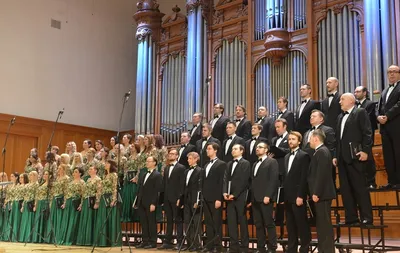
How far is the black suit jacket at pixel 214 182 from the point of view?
6.35 meters

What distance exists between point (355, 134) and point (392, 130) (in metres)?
0.39

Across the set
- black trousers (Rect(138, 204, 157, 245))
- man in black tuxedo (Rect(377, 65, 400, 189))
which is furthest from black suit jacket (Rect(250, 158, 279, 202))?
black trousers (Rect(138, 204, 157, 245))

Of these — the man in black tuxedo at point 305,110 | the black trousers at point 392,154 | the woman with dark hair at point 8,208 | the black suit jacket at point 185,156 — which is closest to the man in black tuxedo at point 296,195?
the black trousers at point 392,154

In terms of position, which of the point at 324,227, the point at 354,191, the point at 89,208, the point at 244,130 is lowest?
the point at 324,227

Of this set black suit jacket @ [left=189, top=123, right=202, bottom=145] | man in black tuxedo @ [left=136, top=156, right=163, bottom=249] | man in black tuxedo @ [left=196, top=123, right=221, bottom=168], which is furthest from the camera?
black suit jacket @ [left=189, top=123, right=202, bottom=145]

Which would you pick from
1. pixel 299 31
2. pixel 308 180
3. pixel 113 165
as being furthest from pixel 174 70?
pixel 308 180

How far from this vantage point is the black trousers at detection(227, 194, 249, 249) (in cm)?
601

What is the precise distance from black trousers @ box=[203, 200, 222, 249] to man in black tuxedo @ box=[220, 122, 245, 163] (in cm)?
73

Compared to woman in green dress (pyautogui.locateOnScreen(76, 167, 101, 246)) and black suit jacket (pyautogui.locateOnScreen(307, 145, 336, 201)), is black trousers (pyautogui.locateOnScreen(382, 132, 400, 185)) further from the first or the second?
woman in green dress (pyautogui.locateOnScreen(76, 167, 101, 246))

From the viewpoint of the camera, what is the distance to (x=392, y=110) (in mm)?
5395

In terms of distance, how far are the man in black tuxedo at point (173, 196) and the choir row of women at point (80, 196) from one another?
65cm

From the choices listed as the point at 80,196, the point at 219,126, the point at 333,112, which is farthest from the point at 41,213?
the point at 333,112

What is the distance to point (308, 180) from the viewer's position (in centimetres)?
528

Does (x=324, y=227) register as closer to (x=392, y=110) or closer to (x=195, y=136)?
(x=392, y=110)
